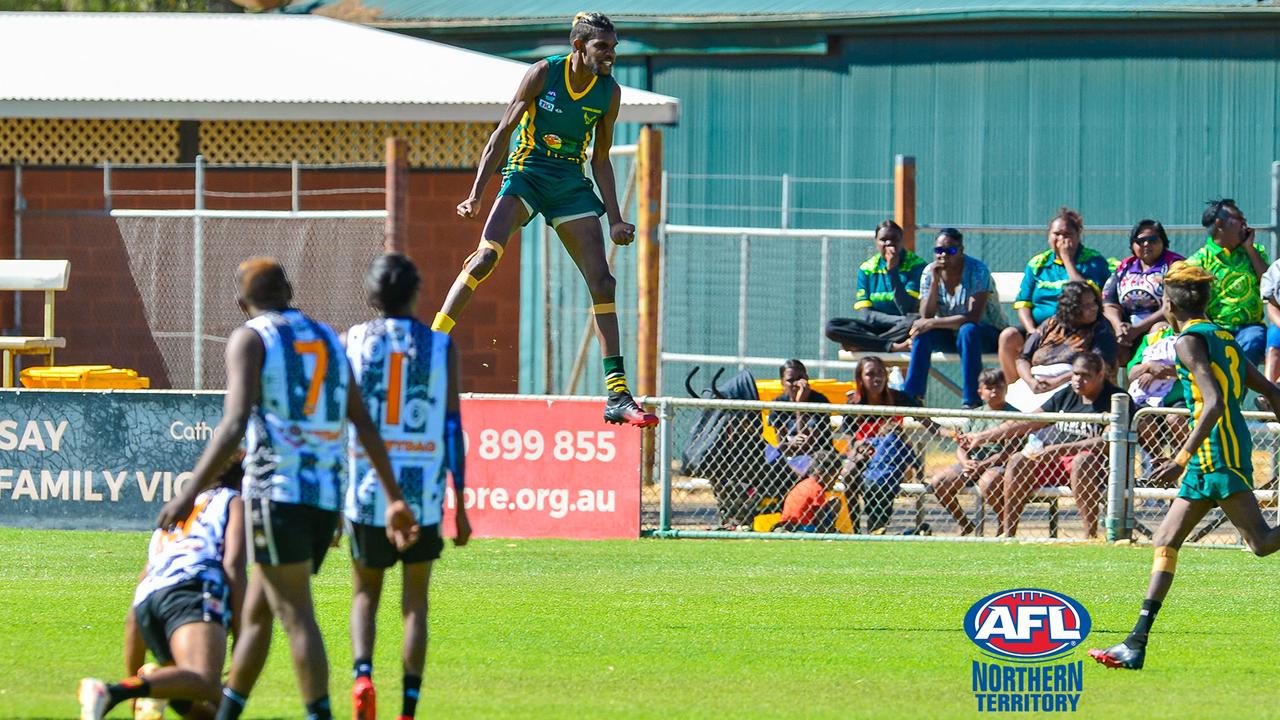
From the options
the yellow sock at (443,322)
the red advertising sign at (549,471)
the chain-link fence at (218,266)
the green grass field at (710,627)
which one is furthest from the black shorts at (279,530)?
the chain-link fence at (218,266)

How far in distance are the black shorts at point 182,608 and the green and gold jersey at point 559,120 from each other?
13.2 feet

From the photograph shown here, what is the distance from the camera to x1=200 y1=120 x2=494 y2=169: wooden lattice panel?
65.1ft

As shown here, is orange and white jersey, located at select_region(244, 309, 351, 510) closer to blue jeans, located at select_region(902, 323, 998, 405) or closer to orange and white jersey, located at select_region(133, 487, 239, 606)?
orange and white jersey, located at select_region(133, 487, 239, 606)

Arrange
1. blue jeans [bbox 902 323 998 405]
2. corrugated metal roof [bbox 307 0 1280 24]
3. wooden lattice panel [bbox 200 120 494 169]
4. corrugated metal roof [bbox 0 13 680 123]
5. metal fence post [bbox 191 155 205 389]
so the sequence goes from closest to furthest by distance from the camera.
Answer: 1. blue jeans [bbox 902 323 998 405]
2. metal fence post [bbox 191 155 205 389]
3. corrugated metal roof [bbox 0 13 680 123]
4. wooden lattice panel [bbox 200 120 494 169]
5. corrugated metal roof [bbox 307 0 1280 24]

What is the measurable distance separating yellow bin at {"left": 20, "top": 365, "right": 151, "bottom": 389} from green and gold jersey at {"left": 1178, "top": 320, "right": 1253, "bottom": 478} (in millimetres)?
10337

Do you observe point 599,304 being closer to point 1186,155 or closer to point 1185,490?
point 1185,490

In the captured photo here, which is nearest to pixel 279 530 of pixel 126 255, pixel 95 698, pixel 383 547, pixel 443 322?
pixel 383 547

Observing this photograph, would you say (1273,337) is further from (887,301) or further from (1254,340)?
(887,301)

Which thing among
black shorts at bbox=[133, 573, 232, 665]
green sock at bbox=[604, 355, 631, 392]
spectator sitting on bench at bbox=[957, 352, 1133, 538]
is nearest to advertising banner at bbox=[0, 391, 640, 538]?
spectator sitting on bench at bbox=[957, 352, 1133, 538]

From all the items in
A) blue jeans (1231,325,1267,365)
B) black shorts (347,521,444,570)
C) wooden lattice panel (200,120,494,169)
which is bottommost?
black shorts (347,521,444,570)

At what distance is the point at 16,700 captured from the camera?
770 centimetres

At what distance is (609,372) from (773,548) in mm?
3206

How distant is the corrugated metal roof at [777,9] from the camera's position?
20.3m

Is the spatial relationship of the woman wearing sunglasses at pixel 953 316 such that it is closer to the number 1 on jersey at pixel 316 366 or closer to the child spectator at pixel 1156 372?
the child spectator at pixel 1156 372
